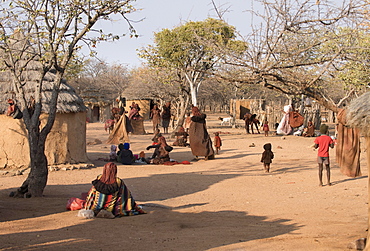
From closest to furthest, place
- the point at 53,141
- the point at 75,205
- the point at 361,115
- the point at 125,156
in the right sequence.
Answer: the point at 361,115
the point at 75,205
the point at 53,141
the point at 125,156

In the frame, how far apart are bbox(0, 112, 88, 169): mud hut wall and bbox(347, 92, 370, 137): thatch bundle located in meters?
9.89

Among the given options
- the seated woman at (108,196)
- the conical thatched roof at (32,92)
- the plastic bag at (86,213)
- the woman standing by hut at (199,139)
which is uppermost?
the conical thatched roof at (32,92)

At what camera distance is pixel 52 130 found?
1309 cm

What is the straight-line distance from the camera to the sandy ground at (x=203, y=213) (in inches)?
222

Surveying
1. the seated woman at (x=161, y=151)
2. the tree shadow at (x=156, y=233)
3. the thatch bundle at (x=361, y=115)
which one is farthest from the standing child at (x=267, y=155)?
the thatch bundle at (x=361, y=115)

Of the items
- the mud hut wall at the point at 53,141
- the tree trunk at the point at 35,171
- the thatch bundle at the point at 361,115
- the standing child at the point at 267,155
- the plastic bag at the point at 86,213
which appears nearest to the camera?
the thatch bundle at the point at 361,115

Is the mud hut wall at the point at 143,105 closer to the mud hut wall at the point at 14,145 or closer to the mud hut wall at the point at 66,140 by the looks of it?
the mud hut wall at the point at 66,140

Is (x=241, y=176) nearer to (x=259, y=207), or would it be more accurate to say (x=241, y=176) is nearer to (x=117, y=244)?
(x=259, y=207)

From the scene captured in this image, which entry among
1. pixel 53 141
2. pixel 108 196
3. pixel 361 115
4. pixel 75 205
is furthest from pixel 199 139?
pixel 361 115

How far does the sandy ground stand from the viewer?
5.63m

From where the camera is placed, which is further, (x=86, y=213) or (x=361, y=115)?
(x=86, y=213)

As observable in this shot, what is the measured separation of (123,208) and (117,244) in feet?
5.81

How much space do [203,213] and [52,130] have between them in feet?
22.8

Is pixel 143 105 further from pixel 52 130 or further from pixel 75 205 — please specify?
pixel 75 205
